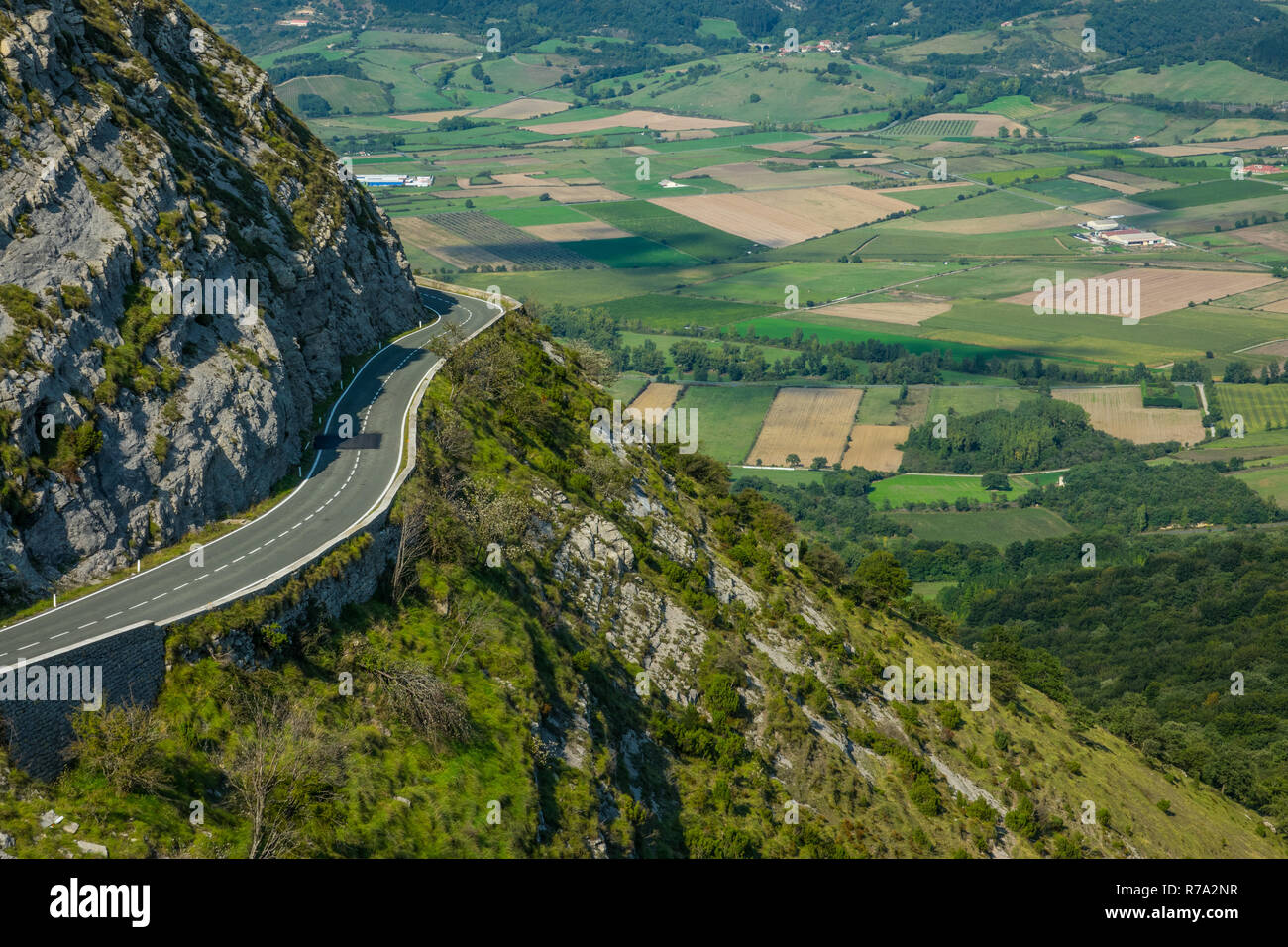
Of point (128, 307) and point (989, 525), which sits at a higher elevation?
point (128, 307)

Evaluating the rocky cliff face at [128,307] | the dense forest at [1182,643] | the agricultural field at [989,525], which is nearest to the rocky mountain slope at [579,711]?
the dense forest at [1182,643]

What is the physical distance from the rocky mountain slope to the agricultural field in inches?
3179

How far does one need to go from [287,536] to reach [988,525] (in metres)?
153

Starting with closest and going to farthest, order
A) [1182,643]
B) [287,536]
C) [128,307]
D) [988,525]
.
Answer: [287,536]
[128,307]
[1182,643]
[988,525]

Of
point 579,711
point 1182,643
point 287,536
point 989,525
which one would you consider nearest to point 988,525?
point 989,525

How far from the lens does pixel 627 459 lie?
298ft

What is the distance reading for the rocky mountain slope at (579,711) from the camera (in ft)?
139

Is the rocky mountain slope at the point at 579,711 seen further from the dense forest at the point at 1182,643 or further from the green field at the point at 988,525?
the green field at the point at 988,525

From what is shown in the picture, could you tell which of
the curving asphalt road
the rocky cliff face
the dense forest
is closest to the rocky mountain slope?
the curving asphalt road

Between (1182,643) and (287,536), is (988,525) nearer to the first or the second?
(1182,643)

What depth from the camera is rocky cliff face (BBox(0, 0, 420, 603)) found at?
156 ft

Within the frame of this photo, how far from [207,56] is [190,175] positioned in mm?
23777

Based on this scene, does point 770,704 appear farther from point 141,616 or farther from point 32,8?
point 32,8

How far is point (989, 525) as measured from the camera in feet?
620
